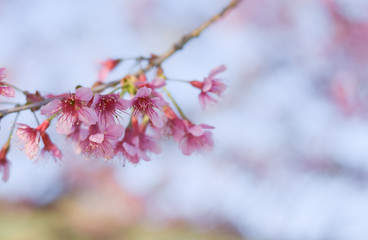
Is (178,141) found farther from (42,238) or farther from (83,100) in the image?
(42,238)

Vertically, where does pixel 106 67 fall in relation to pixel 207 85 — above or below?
above

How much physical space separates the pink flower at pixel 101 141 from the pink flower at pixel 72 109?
0.07 meters

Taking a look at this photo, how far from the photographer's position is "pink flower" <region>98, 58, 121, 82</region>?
6.98ft

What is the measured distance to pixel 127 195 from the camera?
1019 cm

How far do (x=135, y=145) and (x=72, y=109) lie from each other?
0.35 m

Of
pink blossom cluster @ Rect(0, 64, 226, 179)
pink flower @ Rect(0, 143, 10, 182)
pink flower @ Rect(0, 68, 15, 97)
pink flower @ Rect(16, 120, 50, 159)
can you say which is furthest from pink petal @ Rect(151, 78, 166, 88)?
pink flower @ Rect(0, 143, 10, 182)

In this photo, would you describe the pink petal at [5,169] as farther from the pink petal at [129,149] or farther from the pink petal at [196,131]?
the pink petal at [196,131]

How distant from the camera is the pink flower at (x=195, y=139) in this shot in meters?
1.71

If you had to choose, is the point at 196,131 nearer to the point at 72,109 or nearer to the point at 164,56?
the point at 164,56

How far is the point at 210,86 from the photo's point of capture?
1.78m

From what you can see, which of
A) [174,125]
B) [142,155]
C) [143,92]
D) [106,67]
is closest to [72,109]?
[143,92]

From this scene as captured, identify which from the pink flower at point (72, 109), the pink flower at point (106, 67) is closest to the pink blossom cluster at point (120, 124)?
the pink flower at point (72, 109)

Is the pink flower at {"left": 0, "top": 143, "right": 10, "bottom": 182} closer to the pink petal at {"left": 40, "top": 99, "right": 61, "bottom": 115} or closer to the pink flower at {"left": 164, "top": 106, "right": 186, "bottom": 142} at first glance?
the pink petal at {"left": 40, "top": 99, "right": 61, "bottom": 115}

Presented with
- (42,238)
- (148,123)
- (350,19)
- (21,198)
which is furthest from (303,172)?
(148,123)
